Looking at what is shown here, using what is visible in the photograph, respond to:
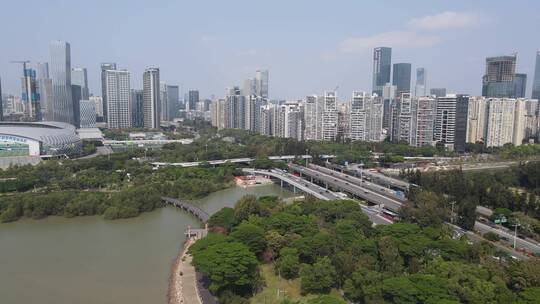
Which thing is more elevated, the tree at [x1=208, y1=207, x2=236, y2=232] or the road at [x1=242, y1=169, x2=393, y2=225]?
the tree at [x1=208, y1=207, x2=236, y2=232]

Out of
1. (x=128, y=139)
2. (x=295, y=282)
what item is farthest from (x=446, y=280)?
(x=128, y=139)

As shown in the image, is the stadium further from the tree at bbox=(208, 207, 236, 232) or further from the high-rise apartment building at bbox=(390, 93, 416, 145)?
the high-rise apartment building at bbox=(390, 93, 416, 145)

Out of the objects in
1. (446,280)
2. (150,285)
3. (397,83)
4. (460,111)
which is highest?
(397,83)

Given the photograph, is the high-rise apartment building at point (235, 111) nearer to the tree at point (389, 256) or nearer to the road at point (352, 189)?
the road at point (352, 189)

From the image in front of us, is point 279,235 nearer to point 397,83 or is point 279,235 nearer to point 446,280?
point 446,280

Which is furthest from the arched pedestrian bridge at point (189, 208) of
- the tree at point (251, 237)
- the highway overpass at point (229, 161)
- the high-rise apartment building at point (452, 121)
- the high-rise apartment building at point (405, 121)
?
the high-rise apartment building at point (405, 121)

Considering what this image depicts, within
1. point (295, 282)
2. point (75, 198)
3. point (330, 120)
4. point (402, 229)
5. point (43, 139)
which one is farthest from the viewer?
point (330, 120)

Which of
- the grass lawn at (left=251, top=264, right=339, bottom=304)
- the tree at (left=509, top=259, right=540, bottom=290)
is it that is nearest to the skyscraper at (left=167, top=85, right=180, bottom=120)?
the grass lawn at (left=251, top=264, right=339, bottom=304)
